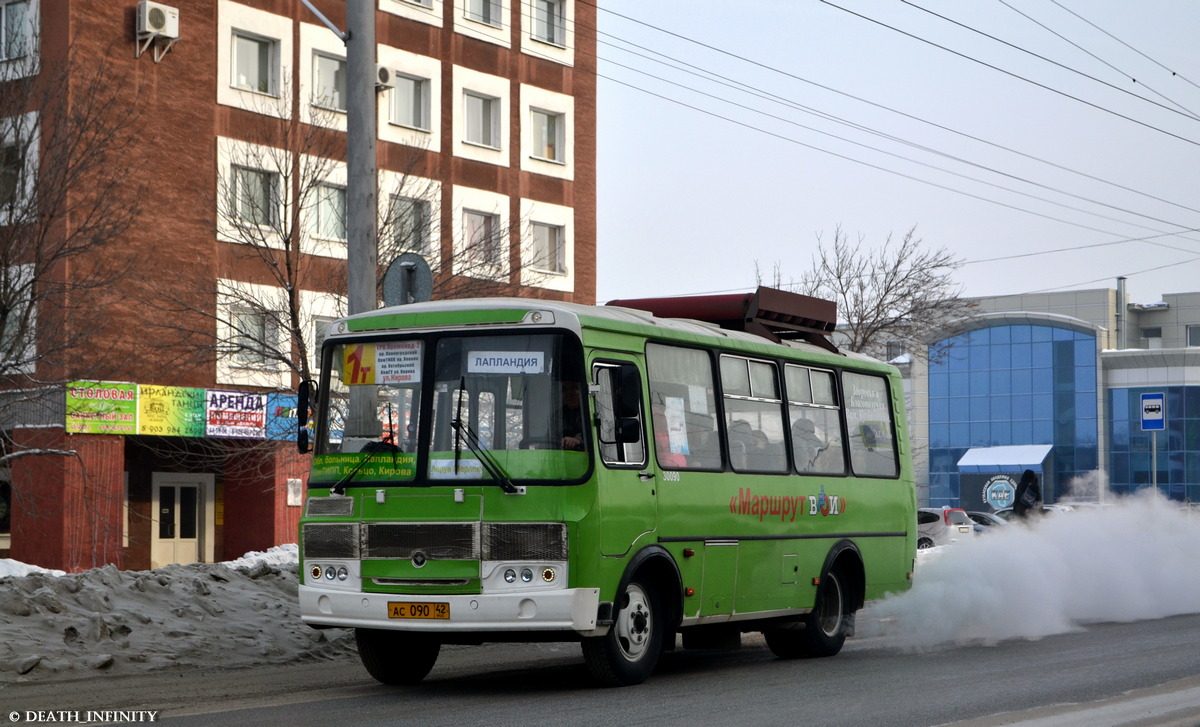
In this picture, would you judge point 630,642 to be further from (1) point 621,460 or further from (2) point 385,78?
(2) point 385,78

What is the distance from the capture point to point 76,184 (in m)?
17.6

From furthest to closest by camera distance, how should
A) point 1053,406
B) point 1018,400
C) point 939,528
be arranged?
1. point 1018,400
2. point 1053,406
3. point 939,528

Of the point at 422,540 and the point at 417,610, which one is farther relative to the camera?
the point at 422,540

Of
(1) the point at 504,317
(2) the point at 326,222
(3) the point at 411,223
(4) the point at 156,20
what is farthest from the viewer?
(2) the point at 326,222

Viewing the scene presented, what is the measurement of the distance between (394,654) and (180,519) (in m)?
25.2

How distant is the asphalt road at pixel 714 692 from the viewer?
10148 millimetres

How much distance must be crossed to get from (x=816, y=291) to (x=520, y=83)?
1072 centimetres

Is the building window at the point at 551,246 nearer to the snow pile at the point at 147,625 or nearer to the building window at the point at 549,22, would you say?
the building window at the point at 549,22

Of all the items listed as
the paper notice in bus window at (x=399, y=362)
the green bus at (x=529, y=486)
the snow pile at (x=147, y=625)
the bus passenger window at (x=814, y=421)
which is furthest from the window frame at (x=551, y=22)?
Result: the paper notice in bus window at (x=399, y=362)

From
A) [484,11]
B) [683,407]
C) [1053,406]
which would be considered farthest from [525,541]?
[1053,406]

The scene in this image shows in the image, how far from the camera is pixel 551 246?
144ft

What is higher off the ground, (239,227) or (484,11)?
(484,11)

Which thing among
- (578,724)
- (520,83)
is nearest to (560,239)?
(520,83)

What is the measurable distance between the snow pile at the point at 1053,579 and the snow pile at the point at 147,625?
6146 mm
